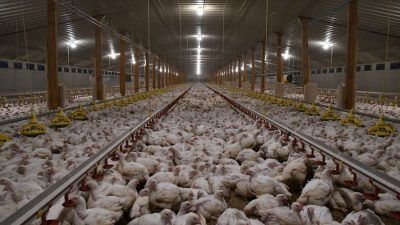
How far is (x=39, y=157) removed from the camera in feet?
18.0

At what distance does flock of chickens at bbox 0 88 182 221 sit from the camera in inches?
136

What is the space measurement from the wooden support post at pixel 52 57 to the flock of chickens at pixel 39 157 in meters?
3.94

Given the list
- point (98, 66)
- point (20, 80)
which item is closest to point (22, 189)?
point (98, 66)

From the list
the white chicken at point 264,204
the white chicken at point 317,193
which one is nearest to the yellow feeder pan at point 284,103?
the white chicken at point 317,193

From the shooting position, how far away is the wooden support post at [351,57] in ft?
41.3

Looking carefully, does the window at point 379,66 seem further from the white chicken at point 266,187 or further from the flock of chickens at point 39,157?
the white chicken at point 266,187

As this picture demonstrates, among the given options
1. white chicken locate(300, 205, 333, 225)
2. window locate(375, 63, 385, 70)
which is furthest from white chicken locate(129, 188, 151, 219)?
window locate(375, 63, 385, 70)

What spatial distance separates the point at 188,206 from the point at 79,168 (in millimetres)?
1406

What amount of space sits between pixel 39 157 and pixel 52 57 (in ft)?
27.4

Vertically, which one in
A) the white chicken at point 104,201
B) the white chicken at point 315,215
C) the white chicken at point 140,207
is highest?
the white chicken at point 104,201

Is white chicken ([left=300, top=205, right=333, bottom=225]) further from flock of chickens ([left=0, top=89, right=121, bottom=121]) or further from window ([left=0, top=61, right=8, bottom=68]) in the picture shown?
window ([left=0, top=61, right=8, bottom=68])

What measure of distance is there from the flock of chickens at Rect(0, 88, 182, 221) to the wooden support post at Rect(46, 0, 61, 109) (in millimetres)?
3943

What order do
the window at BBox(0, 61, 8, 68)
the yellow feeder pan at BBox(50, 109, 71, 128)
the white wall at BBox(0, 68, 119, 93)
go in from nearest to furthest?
1. the yellow feeder pan at BBox(50, 109, 71, 128)
2. the window at BBox(0, 61, 8, 68)
3. the white wall at BBox(0, 68, 119, 93)

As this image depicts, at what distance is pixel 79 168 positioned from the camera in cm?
376
